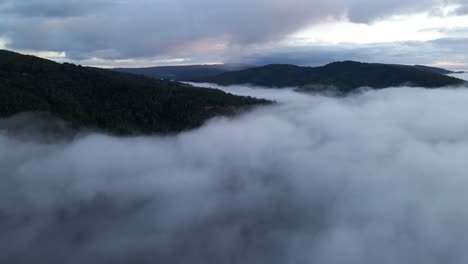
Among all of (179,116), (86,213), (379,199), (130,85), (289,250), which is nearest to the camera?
(289,250)

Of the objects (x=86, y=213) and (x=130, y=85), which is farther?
(x=130, y=85)

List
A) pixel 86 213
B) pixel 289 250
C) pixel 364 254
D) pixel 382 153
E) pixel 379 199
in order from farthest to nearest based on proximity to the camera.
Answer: pixel 382 153
pixel 379 199
pixel 86 213
pixel 289 250
pixel 364 254

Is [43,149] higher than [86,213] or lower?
higher

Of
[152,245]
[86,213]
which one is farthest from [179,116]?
[152,245]

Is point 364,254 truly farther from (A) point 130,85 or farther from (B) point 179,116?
(A) point 130,85

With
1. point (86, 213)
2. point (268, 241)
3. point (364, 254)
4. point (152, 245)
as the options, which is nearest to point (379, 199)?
point (364, 254)

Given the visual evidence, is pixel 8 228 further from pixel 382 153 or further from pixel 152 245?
pixel 382 153

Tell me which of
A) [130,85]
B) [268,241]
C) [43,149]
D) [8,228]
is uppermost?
[130,85]
